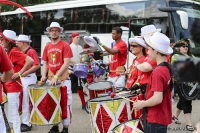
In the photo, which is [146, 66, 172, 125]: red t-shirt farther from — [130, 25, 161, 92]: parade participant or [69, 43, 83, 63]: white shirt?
[69, 43, 83, 63]: white shirt

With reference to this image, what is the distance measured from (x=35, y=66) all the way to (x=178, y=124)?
2.99 meters

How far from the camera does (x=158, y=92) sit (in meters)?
3.01

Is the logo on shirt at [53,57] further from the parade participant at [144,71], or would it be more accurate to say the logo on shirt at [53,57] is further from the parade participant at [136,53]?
the parade participant at [144,71]

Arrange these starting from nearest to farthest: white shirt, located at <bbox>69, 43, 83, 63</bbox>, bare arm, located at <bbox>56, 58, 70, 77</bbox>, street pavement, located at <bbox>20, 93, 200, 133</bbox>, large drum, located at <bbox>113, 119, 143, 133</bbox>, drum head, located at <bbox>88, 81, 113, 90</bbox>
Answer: large drum, located at <bbox>113, 119, 143, 133</bbox> < bare arm, located at <bbox>56, 58, 70, 77</bbox> < drum head, located at <bbox>88, 81, 113, 90</bbox> < street pavement, located at <bbox>20, 93, 200, 133</bbox> < white shirt, located at <bbox>69, 43, 83, 63</bbox>

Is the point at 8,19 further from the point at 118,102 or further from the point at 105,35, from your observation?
the point at 118,102

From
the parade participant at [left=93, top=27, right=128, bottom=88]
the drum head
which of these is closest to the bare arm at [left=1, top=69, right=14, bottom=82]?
the drum head

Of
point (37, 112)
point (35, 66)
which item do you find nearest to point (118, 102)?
point (37, 112)

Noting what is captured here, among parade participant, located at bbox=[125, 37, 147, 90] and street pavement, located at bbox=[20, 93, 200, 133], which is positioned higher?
parade participant, located at bbox=[125, 37, 147, 90]

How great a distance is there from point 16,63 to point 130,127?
289 centimetres

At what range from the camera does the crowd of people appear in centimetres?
310

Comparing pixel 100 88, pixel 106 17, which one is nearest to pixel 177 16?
pixel 106 17

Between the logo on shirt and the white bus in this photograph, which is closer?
the logo on shirt

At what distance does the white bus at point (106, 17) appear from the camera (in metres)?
10.7

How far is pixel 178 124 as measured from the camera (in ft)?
21.4
